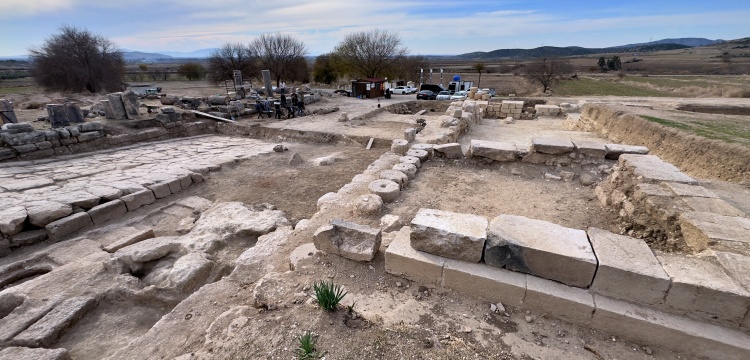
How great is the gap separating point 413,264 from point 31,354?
3522mm

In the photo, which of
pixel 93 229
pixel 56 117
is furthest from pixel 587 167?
pixel 56 117

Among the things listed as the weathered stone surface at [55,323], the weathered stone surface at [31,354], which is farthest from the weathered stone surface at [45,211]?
the weathered stone surface at [31,354]

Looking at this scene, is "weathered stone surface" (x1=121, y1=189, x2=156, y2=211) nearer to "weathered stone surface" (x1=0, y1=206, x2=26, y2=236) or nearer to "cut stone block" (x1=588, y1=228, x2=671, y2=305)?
"weathered stone surface" (x1=0, y1=206, x2=26, y2=236)

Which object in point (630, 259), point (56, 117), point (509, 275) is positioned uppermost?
point (56, 117)

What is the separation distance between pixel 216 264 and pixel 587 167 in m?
6.88

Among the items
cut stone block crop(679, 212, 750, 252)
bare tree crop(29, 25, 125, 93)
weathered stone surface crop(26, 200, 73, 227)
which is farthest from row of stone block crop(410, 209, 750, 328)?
bare tree crop(29, 25, 125, 93)

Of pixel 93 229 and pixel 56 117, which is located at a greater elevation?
pixel 56 117

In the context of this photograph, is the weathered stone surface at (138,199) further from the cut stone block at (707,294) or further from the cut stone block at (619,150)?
the cut stone block at (619,150)

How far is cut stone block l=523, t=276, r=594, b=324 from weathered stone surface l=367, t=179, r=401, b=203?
2445mm

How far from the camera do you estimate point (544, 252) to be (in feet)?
9.24

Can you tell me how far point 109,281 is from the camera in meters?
3.89

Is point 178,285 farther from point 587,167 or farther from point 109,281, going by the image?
point 587,167

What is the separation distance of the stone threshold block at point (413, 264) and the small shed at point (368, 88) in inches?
894

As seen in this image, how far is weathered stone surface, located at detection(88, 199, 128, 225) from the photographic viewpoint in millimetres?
5746
